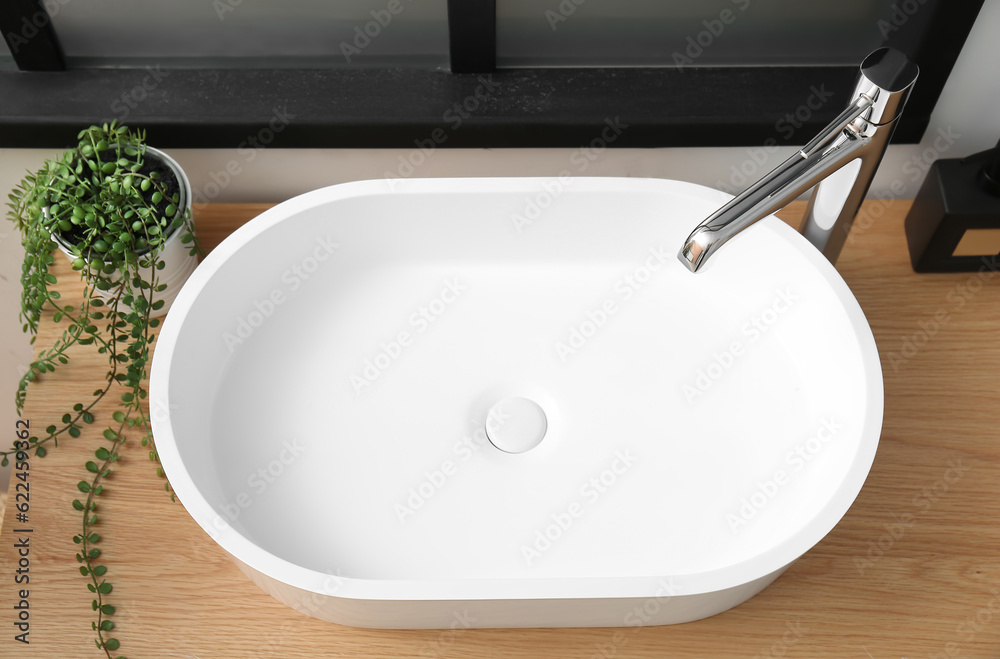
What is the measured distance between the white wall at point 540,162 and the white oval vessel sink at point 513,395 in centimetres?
12

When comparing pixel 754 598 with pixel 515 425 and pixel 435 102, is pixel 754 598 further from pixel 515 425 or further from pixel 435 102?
pixel 435 102

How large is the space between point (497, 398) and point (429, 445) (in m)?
0.08

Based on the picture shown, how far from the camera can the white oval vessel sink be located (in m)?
0.74

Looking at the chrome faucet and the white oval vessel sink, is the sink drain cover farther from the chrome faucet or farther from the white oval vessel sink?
the chrome faucet

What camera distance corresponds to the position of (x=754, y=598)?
2.43 feet

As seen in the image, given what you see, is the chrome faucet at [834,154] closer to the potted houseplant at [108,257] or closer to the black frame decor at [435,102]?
the black frame decor at [435,102]

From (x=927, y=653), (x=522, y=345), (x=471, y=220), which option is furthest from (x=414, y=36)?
(x=927, y=653)

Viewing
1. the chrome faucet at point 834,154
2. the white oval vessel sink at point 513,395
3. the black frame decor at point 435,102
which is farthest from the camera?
the black frame decor at point 435,102

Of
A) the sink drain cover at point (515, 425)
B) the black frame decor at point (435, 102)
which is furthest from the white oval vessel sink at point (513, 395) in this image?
the black frame decor at point (435, 102)

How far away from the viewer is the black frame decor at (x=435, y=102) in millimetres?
899

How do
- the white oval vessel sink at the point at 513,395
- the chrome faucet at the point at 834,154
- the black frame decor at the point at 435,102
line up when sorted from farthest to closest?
the black frame decor at the point at 435,102
the white oval vessel sink at the point at 513,395
the chrome faucet at the point at 834,154

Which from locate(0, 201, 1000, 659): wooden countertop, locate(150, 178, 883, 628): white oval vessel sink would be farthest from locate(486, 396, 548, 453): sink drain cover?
locate(0, 201, 1000, 659): wooden countertop

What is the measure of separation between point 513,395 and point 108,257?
41 centimetres

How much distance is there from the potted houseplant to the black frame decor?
71 millimetres
